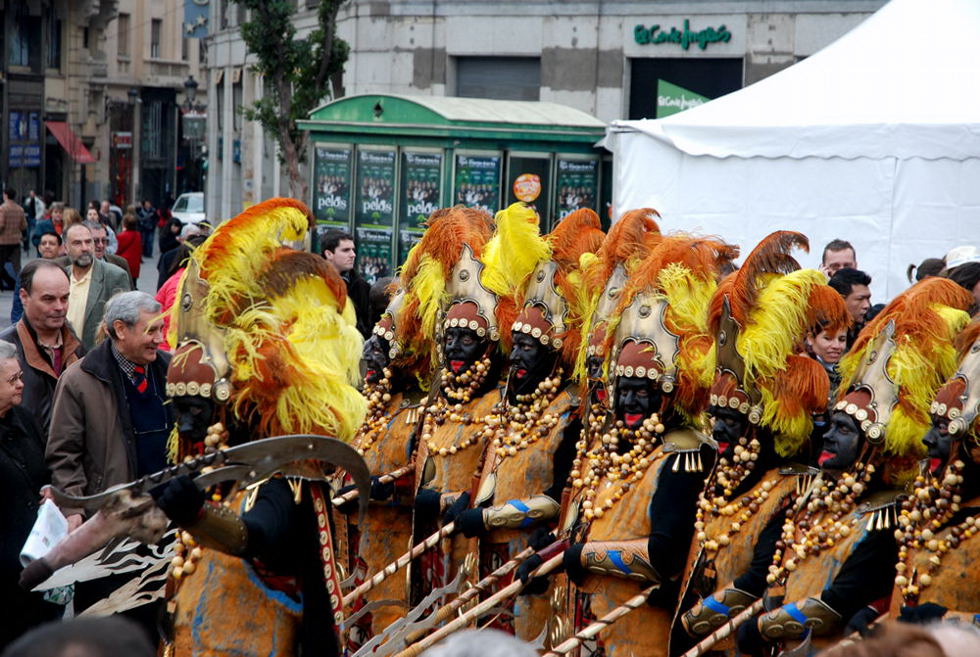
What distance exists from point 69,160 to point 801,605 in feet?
136

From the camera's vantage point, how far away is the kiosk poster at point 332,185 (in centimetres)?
1451

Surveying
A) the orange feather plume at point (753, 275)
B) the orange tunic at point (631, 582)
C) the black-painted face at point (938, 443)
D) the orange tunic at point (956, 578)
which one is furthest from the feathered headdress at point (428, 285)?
the orange tunic at point (956, 578)

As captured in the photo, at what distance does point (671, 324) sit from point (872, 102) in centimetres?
610

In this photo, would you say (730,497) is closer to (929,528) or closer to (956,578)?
(929,528)

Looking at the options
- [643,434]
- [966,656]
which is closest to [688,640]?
[643,434]

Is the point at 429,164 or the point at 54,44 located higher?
the point at 54,44

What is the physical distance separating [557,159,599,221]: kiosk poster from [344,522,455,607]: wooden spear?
8.07 m

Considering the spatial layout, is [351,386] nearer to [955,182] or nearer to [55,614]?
[55,614]

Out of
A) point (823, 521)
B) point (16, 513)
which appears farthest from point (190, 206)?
point (823, 521)

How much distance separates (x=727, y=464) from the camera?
17.1 ft

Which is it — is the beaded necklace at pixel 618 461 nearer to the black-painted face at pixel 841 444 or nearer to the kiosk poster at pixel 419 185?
the black-painted face at pixel 841 444

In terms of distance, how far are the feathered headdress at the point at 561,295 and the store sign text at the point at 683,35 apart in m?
13.8

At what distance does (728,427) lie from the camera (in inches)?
203

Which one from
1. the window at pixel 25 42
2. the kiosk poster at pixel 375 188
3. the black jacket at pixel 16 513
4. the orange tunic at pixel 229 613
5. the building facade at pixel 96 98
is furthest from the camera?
the building facade at pixel 96 98
